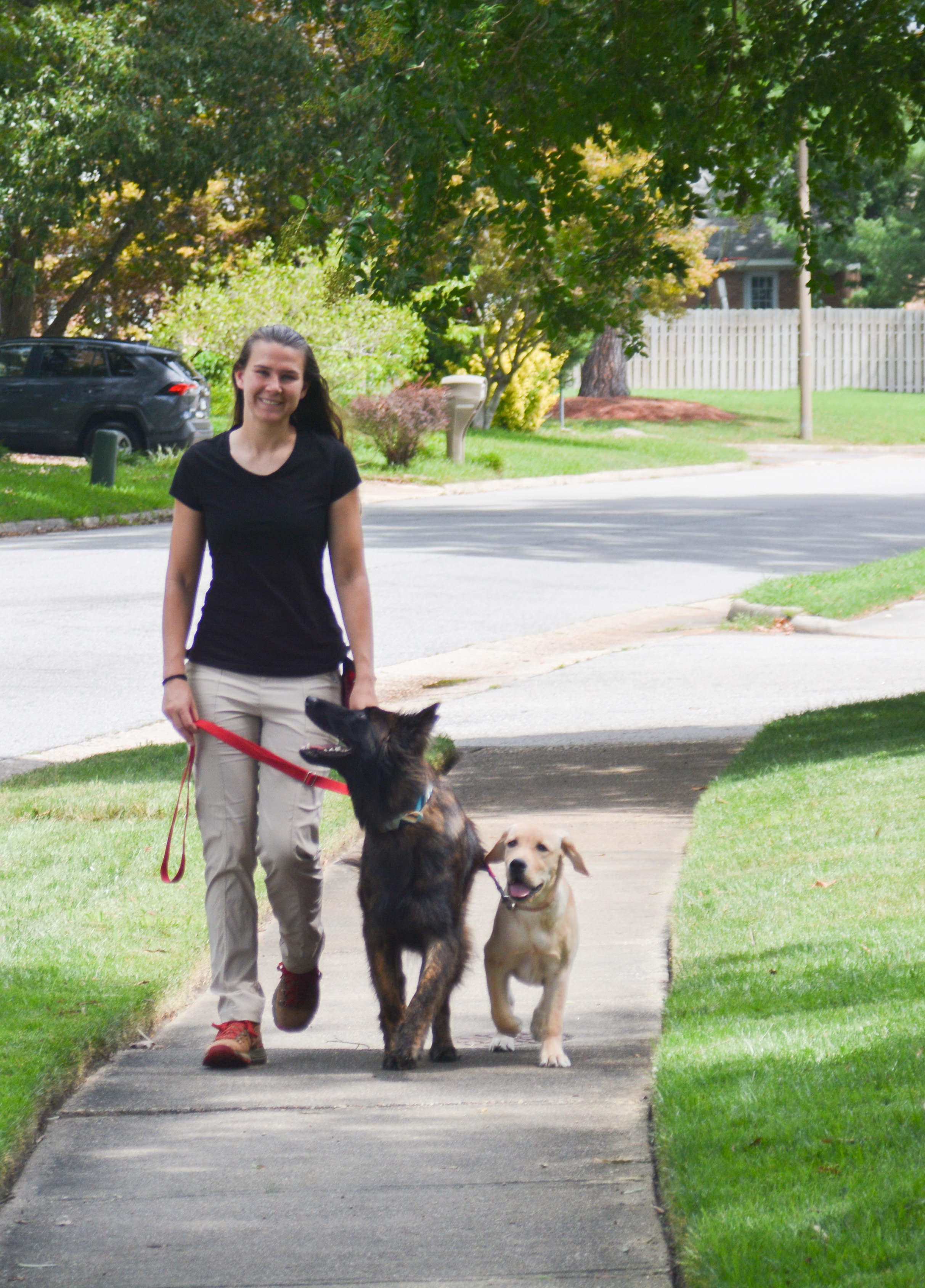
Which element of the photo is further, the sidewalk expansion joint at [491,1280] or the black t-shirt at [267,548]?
the black t-shirt at [267,548]

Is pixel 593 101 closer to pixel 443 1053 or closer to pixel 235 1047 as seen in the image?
pixel 443 1053

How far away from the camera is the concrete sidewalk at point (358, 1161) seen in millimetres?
3203

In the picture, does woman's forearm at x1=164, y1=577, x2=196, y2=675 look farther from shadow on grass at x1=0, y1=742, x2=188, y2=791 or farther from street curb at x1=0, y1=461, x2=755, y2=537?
street curb at x1=0, y1=461, x2=755, y2=537

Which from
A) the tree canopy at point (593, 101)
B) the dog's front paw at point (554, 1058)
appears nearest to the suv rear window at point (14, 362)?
the tree canopy at point (593, 101)

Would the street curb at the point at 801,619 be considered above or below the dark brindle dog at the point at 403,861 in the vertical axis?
below

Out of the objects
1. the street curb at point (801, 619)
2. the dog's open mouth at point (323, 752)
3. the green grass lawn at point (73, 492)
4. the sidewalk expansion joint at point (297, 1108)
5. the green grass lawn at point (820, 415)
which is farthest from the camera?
the green grass lawn at point (820, 415)

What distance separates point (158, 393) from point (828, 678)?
16754mm

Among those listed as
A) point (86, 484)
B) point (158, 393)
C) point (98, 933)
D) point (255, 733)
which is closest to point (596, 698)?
point (98, 933)

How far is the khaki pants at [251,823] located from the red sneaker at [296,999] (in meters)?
0.07

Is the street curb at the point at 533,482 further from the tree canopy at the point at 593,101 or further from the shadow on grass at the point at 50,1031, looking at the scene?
the shadow on grass at the point at 50,1031

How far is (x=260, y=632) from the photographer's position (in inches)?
180

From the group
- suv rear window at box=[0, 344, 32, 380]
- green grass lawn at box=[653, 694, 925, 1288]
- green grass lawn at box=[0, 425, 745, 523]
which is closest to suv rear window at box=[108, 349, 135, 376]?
green grass lawn at box=[0, 425, 745, 523]

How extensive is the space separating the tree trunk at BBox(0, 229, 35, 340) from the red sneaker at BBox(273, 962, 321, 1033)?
28820 mm

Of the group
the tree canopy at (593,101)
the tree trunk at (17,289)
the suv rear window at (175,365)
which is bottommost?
the suv rear window at (175,365)
